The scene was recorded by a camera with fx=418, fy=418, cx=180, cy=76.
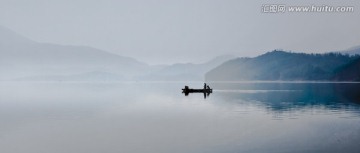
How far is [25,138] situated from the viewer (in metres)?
35.8

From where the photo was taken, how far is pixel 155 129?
40656 millimetres

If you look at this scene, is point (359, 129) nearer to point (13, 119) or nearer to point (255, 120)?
point (255, 120)

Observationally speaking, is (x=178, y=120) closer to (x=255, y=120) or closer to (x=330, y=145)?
(x=255, y=120)

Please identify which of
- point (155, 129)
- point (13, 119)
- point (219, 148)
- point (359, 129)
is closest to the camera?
point (219, 148)

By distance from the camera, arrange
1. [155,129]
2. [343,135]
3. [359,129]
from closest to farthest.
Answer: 1. [343,135]
2. [359,129]
3. [155,129]

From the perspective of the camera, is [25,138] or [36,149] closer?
[36,149]

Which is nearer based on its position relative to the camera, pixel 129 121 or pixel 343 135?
pixel 343 135

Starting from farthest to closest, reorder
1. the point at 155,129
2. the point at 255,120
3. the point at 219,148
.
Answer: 1. the point at 255,120
2. the point at 155,129
3. the point at 219,148

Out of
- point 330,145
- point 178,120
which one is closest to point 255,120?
point 178,120

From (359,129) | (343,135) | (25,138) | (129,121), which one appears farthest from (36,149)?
(359,129)

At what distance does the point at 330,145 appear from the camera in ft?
99.0

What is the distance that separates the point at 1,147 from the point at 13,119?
2182 centimetres

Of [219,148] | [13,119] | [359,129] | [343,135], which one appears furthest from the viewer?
[13,119]

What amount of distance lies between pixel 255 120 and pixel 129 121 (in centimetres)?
1436
